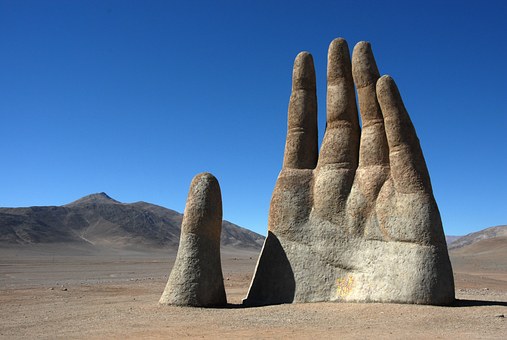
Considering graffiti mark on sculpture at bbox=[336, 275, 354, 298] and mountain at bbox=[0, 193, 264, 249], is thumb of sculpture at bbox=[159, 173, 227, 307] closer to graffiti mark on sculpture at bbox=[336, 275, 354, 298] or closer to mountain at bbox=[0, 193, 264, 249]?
graffiti mark on sculpture at bbox=[336, 275, 354, 298]

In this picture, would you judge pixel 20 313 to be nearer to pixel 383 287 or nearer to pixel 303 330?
pixel 303 330

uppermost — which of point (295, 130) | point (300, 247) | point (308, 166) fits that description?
point (295, 130)

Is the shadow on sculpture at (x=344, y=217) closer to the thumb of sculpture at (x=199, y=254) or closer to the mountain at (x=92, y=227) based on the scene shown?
the thumb of sculpture at (x=199, y=254)

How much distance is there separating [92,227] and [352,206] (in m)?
102

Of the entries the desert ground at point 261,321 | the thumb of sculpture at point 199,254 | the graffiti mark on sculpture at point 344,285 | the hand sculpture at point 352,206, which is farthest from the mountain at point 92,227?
the graffiti mark on sculpture at point 344,285

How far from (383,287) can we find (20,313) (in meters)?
9.83

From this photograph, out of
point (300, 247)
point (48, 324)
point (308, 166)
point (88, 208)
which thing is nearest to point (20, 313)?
point (48, 324)

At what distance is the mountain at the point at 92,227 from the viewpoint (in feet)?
304

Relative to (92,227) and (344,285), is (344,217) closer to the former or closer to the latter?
(344,285)

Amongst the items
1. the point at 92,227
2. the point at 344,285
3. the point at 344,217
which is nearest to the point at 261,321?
the point at 344,285

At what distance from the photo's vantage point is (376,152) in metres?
14.5

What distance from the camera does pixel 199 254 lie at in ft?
46.6

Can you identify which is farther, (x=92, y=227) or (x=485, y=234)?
(x=485, y=234)

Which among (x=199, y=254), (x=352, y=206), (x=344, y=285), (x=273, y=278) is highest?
(x=352, y=206)
